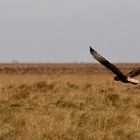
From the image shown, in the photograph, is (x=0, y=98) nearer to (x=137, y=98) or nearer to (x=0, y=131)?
(x=137, y=98)

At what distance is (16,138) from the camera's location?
988cm

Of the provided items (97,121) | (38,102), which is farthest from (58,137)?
(38,102)

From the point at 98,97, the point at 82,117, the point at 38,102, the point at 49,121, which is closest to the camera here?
the point at 49,121

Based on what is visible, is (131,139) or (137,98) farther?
(137,98)

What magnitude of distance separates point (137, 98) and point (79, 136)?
8638mm

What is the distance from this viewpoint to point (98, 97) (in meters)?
18.4

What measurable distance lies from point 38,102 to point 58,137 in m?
6.67

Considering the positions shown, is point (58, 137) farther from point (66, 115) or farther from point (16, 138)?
point (66, 115)

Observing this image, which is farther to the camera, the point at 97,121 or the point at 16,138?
the point at 97,121

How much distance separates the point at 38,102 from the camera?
54.5ft

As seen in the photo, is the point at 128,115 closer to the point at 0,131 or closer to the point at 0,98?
the point at 0,131

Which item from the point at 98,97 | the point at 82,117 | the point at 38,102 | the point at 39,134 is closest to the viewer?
the point at 39,134

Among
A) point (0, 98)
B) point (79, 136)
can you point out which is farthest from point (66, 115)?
point (0, 98)

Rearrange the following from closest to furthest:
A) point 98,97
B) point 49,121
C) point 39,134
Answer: point 39,134 < point 49,121 < point 98,97
